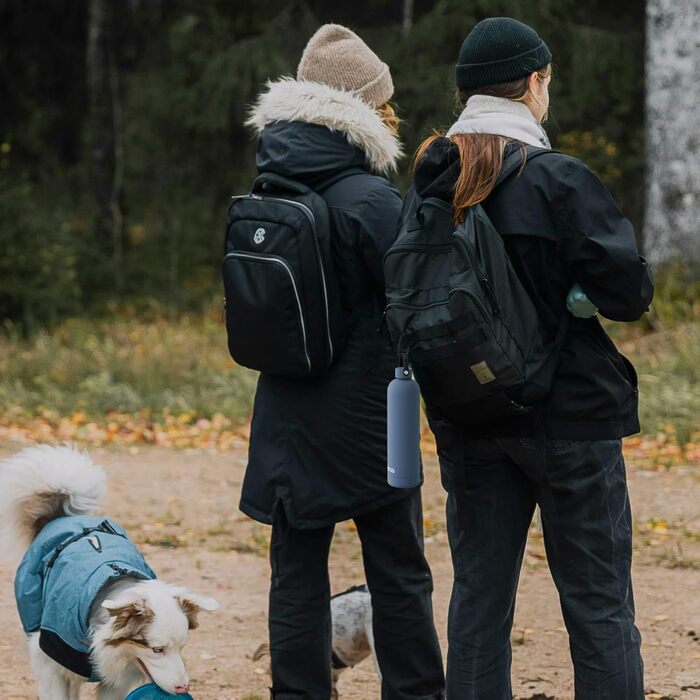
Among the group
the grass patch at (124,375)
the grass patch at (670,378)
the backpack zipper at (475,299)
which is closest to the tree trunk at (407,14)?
the grass patch at (124,375)

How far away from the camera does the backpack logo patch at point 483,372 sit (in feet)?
9.41

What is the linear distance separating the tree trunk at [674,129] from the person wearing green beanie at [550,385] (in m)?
9.10

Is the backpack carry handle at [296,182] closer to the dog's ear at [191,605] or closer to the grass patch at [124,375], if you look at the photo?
the dog's ear at [191,605]

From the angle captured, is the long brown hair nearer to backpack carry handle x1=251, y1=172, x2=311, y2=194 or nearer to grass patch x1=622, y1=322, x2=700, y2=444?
backpack carry handle x1=251, y1=172, x2=311, y2=194

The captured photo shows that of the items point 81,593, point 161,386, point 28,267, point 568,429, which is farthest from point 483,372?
point 28,267

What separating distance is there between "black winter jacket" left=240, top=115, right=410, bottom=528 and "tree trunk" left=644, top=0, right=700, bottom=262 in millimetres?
8747

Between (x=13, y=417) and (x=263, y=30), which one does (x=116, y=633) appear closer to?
(x=13, y=417)

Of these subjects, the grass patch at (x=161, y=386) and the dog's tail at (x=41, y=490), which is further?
the grass patch at (x=161, y=386)

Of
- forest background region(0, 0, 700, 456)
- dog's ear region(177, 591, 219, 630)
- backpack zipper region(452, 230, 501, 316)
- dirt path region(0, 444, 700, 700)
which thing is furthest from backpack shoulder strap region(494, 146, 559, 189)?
forest background region(0, 0, 700, 456)

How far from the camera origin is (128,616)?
3393 mm

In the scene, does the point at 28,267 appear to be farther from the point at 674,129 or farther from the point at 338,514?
the point at 338,514

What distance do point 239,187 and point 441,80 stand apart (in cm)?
368

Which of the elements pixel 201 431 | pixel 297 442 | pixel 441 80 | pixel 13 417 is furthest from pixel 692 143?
pixel 297 442

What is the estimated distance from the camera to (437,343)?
291 centimetres
